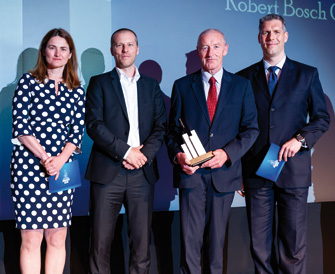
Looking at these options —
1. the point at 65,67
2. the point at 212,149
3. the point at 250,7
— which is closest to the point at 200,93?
the point at 212,149

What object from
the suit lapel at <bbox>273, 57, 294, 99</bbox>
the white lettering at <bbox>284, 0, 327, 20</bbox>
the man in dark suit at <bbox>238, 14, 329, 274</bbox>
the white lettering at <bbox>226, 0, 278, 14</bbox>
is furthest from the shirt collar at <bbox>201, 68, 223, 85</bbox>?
the white lettering at <bbox>284, 0, 327, 20</bbox>

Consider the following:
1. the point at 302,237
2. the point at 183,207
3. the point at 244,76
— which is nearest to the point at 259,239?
the point at 302,237

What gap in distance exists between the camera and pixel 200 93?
2.78m

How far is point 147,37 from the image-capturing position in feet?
12.0

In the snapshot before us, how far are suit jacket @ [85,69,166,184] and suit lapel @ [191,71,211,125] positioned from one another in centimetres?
28

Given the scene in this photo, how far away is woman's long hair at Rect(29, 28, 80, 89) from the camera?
2.70 metres

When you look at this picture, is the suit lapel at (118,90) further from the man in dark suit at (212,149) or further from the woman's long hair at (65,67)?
the man in dark suit at (212,149)

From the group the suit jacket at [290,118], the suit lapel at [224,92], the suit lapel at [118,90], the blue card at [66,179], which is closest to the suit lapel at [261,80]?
the suit jacket at [290,118]

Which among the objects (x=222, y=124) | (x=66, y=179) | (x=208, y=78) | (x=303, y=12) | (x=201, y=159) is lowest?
(x=66, y=179)

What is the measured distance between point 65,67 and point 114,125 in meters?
0.51

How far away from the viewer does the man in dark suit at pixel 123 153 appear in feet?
8.92

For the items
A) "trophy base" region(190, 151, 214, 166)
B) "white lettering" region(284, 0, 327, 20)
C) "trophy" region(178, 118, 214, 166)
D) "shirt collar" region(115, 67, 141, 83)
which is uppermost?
"white lettering" region(284, 0, 327, 20)

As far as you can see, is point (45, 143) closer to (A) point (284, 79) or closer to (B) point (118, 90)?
(B) point (118, 90)

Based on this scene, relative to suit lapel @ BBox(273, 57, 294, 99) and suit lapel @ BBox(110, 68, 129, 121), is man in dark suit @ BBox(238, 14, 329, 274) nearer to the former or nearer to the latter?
suit lapel @ BBox(273, 57, 294, 99)
